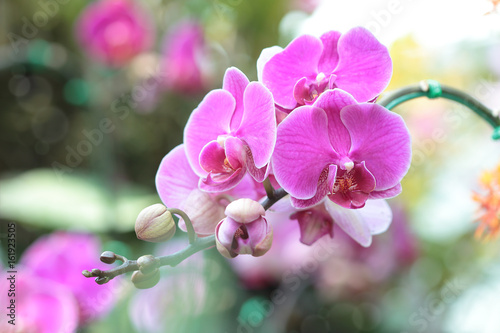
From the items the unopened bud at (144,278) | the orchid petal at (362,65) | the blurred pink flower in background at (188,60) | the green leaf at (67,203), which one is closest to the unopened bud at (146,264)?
the unopened bud at (144,278)

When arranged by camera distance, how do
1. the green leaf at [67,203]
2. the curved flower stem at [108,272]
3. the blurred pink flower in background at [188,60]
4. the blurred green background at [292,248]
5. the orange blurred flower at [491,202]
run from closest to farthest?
the curved flower stem at [108,272] → the orange blurred flower at [491,202] → the blurred green background at [292,248] → the green leaf at [67,203] → the blurred pink flower in background at [188,60]

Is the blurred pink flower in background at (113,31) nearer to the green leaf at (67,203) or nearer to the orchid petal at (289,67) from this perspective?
the green leaf at (67,203)

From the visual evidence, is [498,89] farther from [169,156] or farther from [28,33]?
[28,33]

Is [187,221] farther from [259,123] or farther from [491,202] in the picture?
[491,202]

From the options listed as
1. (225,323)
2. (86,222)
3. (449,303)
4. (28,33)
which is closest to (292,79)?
(225,323)

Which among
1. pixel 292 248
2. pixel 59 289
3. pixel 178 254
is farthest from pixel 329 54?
pixel 292 248
